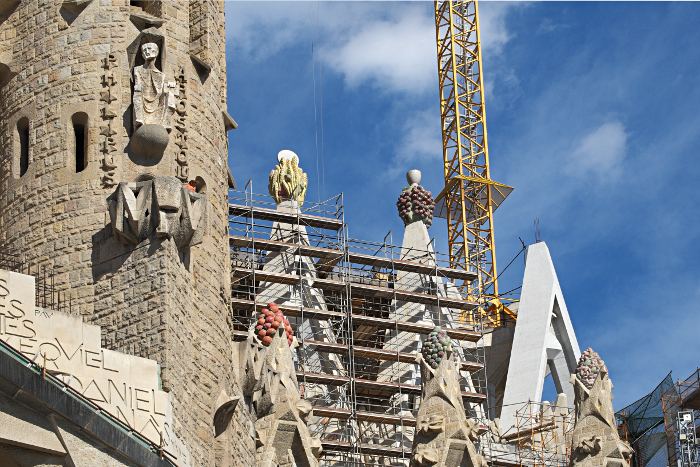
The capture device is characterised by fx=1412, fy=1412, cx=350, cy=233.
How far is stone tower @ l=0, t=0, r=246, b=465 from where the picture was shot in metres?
27.0

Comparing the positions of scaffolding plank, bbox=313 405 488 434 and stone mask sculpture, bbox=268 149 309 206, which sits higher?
stone mask sculpture, bbox=268 149 309 206

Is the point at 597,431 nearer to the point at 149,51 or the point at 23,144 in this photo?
the point at 149,51

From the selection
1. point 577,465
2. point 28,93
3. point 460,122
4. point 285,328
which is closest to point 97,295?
point 28,93

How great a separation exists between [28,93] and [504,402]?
30671 mm

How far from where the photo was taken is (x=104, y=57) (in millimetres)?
Result: 29375

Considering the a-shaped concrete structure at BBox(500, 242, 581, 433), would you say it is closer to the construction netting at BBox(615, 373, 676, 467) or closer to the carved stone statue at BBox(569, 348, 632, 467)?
the construction netting at BBox(615, 373, 676, 467)

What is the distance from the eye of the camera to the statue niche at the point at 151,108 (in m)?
28.5

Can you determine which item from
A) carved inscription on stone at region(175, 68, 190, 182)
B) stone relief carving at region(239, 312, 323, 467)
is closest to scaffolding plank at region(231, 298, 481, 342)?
stone relief carving at region(239, 312, 323, 467)

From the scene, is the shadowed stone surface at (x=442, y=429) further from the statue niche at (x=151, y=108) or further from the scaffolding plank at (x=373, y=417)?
the statue niche at (x=151, y=108)

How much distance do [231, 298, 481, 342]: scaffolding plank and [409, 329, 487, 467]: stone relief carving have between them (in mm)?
7680

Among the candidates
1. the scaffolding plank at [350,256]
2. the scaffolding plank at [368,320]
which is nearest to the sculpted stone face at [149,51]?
the scaffolding plank at [368,320]

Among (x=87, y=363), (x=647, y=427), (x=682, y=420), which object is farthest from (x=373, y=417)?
(x=87, y=363)

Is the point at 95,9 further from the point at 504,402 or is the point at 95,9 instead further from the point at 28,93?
the point at 504,402

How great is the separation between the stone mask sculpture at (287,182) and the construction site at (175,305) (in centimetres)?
7
